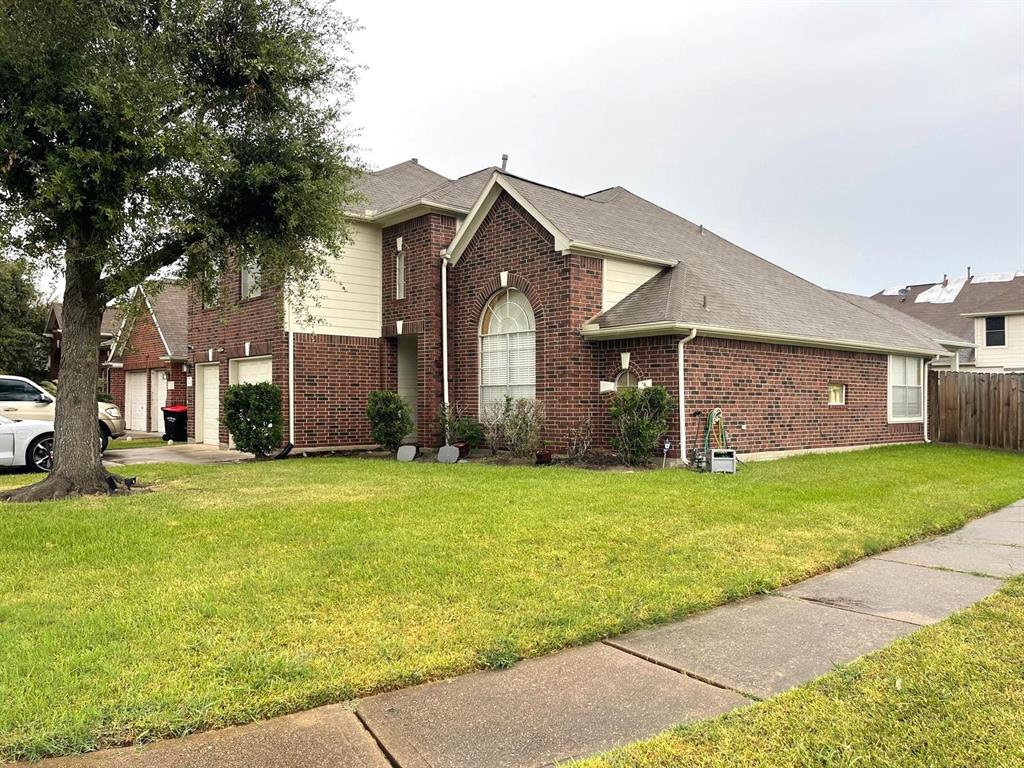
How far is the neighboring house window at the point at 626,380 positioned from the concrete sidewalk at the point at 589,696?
787 cm

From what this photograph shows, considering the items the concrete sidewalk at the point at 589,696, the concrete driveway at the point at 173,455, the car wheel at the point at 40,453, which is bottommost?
the concrete sidewalk at the point at 589,696

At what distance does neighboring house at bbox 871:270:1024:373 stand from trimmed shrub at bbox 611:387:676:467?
16580mm

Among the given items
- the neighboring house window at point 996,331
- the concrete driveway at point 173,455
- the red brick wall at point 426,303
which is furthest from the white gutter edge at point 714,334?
the neighboring house window at point 996,331

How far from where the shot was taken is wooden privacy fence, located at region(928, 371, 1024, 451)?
16.8m

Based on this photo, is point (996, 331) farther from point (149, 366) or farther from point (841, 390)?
point (149, 366)

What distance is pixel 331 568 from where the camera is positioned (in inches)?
208

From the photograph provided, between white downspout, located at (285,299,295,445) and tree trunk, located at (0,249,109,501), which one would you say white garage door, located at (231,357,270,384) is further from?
tree trunk, located at (0,249,109,501)

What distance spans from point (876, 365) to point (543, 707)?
15.7 meters

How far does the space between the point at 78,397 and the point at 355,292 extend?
759 cm

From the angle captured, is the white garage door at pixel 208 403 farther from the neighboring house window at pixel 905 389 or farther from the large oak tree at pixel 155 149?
the neighboring house window at pixel 905 389

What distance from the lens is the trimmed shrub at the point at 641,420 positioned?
11.8 metres

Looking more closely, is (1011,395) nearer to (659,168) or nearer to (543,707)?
(659,168)

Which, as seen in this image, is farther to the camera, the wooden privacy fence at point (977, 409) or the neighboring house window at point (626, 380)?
the wooden privacy fence at point (977, 409)

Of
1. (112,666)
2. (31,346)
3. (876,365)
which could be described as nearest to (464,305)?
(876,365)
